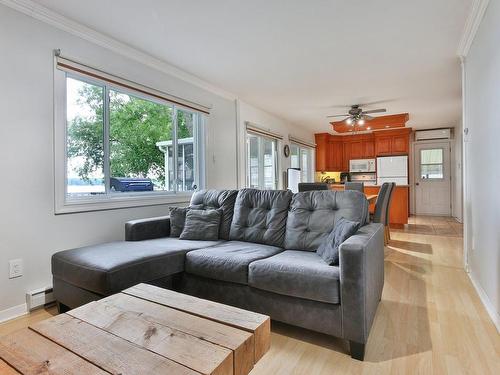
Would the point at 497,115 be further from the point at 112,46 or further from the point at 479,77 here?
the point at 112,46

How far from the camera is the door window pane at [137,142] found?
311cm

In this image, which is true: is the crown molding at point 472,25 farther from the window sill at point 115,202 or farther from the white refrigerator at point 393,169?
the white refrigerator at point 393,169

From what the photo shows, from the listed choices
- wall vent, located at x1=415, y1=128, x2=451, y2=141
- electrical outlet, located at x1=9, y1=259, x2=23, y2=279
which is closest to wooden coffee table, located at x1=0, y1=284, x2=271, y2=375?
electrical outlet, located at x1=9, y1=259, x2=23, y2=279

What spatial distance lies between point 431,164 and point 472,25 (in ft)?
20.0

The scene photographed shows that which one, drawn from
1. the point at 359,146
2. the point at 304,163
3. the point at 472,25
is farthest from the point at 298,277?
the point at 359,146

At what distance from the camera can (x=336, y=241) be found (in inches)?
77.0

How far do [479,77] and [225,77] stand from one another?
2.77m

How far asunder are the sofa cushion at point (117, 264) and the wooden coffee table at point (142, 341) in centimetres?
69

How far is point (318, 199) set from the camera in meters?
2.49

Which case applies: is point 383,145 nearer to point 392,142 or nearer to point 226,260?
point 392,142

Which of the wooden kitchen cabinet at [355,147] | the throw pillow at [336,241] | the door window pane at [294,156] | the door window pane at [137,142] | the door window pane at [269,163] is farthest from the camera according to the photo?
the wooden kitchen cabinet at [355,147]

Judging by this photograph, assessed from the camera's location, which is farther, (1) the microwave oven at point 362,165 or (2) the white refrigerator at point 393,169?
(1) the microwave oven at point 362,165

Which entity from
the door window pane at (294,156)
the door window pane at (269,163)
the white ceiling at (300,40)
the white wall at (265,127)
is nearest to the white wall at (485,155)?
the white ceiling at (300,40)

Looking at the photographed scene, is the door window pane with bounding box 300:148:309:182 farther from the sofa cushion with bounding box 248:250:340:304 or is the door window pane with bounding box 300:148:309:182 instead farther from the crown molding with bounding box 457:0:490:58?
the sofa cushion with bounding box 248:250:340:304
